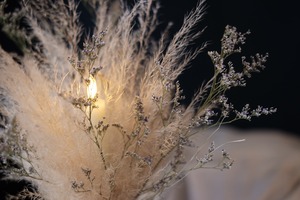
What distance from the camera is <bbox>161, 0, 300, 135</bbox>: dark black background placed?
0.91 meters

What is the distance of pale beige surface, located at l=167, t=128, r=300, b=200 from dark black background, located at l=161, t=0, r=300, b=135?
119 mm

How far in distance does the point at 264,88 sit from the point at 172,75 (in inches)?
11.4

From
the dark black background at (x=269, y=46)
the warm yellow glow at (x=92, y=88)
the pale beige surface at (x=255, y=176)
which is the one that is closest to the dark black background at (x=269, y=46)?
the dark black background at (x=269, y=46)

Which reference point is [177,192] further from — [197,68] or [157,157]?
[197,68]

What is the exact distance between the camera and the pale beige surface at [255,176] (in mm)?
709

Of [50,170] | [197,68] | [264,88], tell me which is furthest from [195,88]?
[50,170]

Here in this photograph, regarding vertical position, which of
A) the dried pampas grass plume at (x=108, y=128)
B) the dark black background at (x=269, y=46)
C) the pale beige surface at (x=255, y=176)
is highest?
the dark black background at (x=269, y=46)

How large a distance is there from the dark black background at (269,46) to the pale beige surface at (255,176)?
0.12 metres

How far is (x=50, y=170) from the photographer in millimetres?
771

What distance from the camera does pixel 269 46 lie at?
0.93 meters

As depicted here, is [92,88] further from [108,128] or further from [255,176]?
[255,176]

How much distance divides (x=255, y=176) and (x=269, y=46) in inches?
12.4

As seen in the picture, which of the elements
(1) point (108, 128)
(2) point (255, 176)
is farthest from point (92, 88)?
(2) point (255, 176)

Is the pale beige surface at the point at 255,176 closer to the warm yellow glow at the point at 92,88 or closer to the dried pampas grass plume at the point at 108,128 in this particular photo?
the dried pampas grass plume at the point at 108,128
